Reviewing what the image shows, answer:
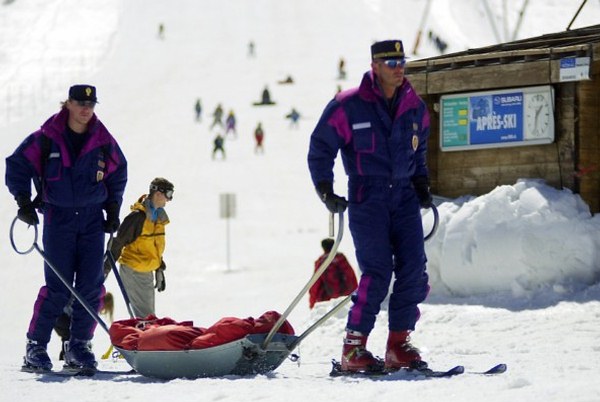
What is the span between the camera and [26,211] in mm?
7344

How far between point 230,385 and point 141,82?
153ft

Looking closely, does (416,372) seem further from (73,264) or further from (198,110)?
(198,110)

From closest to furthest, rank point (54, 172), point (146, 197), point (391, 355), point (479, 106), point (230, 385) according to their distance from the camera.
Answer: point (230, 385) < point (391, 355) < point (54, 172) < point (146, 197) < point (479, 106)

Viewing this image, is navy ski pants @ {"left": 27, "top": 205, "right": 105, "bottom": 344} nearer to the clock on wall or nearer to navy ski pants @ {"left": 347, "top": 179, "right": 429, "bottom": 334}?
navy ski pants @ {"left": 347, "top": 179, "right": 429, "bottom": 334}

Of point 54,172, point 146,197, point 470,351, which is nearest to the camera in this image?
point 54,172

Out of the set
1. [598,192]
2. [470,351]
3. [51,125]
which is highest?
[51,125]

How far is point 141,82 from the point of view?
51.7m

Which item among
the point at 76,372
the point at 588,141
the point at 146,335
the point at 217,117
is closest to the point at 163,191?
the point at 76,372

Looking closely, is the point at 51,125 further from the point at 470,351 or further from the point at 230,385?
the point at 470,351

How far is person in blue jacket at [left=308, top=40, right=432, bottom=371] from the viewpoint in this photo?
6.48 meters

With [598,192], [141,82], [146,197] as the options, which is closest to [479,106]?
[598,192]

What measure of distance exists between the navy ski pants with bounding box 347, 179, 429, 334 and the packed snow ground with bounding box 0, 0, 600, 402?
50 centimetres

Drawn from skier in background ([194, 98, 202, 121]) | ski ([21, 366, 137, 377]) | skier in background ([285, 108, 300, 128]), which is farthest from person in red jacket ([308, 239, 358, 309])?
skier in background ([194, 98, 202, 121])

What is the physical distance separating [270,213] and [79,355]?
23013 mm
